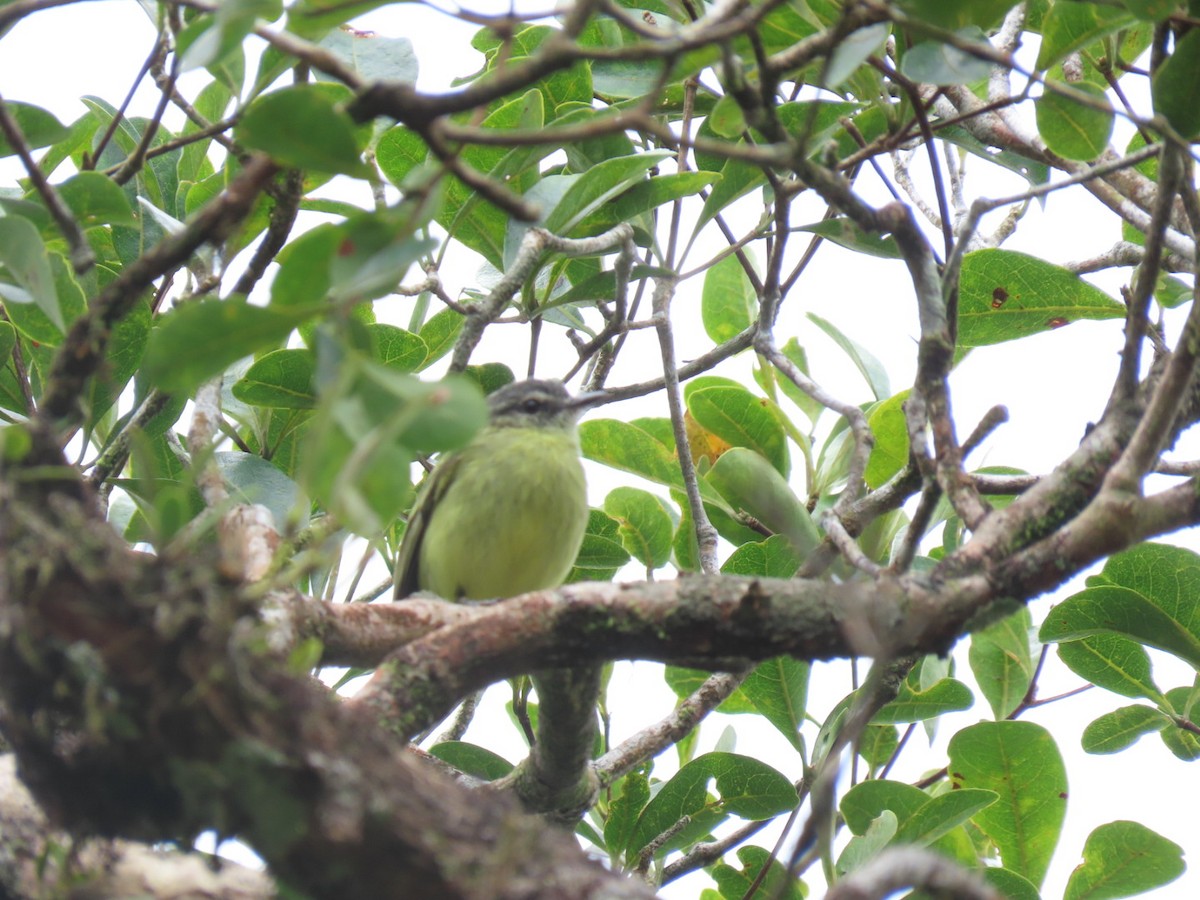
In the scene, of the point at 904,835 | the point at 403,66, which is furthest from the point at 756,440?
the point at 403,66

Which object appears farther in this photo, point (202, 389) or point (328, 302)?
point (202, 389)

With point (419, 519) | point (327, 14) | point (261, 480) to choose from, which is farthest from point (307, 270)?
point (419, 519)

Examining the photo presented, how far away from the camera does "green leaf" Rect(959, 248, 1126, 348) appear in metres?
4.05

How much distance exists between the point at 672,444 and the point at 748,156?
3208 millimetres

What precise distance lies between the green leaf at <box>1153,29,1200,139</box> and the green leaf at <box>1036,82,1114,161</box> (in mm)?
266

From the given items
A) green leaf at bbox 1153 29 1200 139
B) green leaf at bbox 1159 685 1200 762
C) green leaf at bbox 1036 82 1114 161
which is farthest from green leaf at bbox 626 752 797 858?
green leaf at bbox 1153 29 1200 139

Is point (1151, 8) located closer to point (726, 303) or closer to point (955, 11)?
point (955, 11)

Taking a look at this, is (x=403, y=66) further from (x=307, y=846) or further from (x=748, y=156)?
(x=307, y=846)

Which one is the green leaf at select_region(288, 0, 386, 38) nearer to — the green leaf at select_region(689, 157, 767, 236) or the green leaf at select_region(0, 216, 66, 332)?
the green leaf at select_region(0, 216, 66, 332)

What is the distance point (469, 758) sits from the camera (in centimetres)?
461

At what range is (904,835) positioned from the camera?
147 inches

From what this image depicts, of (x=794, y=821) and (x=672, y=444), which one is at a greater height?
(x=672, y=444)

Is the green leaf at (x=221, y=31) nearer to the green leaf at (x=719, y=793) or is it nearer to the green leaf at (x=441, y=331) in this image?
the green leaf at (x=441, y=331)

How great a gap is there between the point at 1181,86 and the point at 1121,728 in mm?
2455
